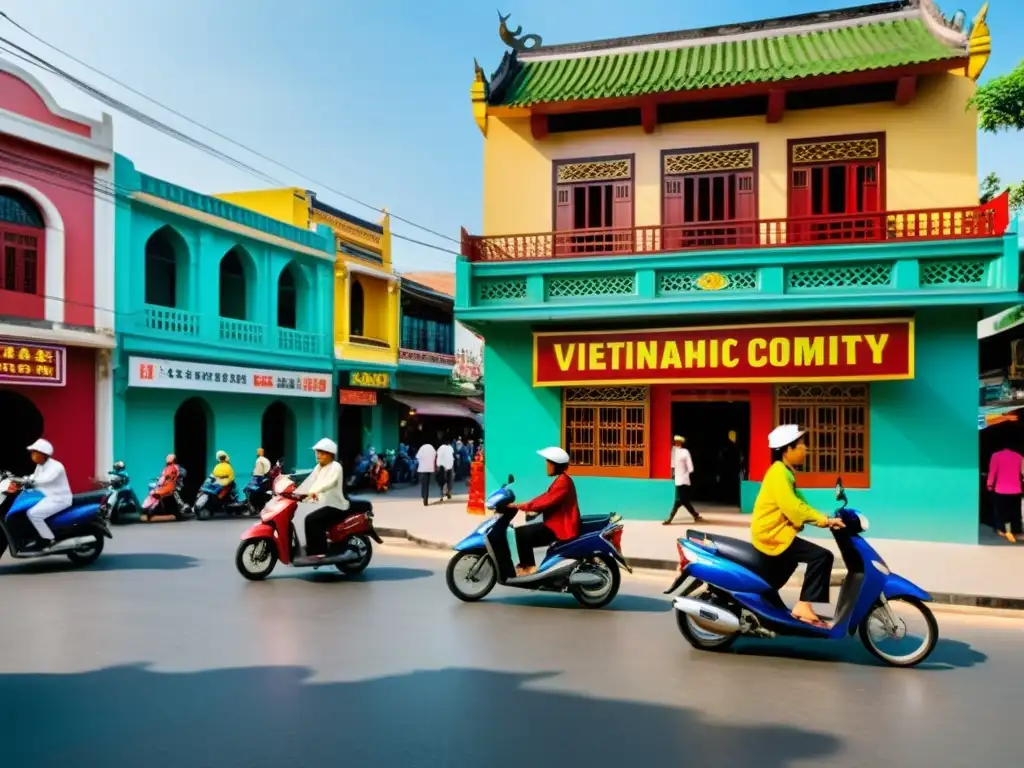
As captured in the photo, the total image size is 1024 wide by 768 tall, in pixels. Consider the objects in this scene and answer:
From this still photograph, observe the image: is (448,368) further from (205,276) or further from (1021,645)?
(1021,645)

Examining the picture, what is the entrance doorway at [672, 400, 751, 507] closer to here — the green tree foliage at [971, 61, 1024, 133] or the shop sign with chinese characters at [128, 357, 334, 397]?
the green tree foliage at [971, 61, 1024, 133]

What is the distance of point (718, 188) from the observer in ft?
45.4

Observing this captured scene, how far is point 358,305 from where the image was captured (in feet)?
84.7

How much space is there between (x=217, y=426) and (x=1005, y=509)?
16569 millimetres

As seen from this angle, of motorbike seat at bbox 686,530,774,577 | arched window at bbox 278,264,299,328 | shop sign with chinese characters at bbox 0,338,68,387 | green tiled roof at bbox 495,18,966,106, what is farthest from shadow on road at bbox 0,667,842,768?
arched window at bbox 278,264,299,328

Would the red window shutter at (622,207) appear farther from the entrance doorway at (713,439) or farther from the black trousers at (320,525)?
the black trousers at (320,525)

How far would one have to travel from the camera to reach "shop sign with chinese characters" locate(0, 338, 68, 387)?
1436 cm

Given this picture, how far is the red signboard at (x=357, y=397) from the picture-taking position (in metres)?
23.4

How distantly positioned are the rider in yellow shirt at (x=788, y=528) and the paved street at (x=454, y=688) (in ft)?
1.76

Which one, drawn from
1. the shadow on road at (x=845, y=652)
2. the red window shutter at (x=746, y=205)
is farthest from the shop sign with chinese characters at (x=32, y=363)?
the shadow on road at (x=845, y=652)

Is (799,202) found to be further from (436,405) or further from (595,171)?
(436,405)

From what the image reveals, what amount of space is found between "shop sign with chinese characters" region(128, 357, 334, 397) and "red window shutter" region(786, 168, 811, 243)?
13.0 metres

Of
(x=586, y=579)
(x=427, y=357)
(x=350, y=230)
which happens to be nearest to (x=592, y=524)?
(x=586, y=579)

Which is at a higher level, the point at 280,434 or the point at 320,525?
the point at 280,434
